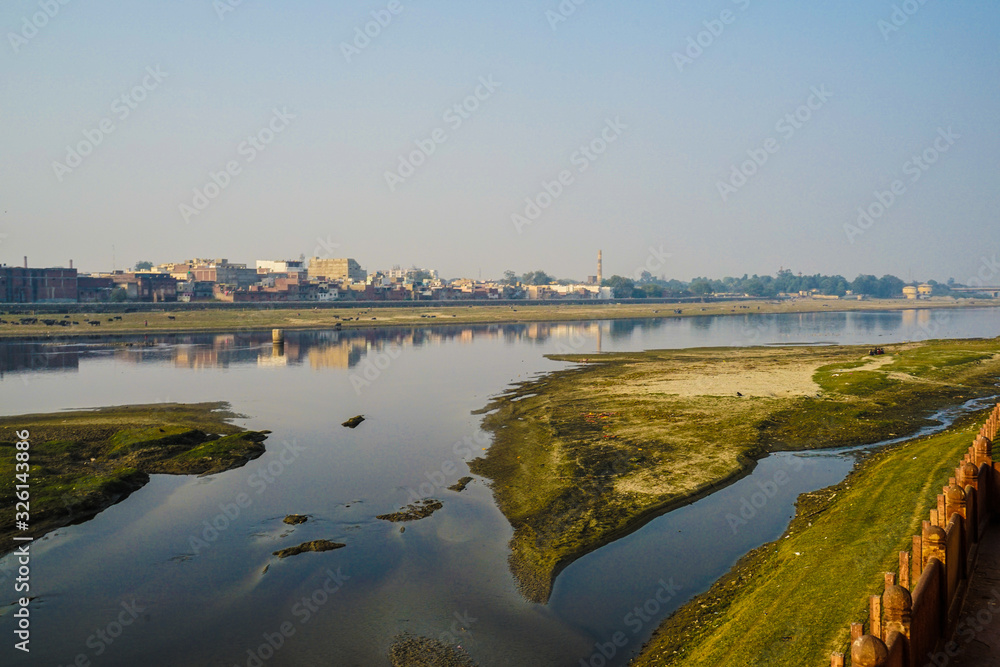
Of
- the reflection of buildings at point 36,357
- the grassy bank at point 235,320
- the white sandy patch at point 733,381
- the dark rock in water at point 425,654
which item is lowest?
the dark rock in water at point 425,654

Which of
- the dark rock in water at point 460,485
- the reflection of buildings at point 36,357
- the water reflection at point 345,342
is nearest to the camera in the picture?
the dark rock in water at point 460,485

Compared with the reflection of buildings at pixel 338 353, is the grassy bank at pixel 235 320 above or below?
above

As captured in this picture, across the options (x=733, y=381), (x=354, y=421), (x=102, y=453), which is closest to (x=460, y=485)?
(x=354, y=421)

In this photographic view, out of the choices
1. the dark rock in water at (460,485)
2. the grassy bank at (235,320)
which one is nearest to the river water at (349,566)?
the dark rock in water at (460,485)

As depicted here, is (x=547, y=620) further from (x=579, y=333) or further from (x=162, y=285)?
(x=162, y=285)

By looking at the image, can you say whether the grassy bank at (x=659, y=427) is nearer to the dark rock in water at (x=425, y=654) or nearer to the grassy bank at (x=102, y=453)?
the dark rock in water at (x=425, y=654)

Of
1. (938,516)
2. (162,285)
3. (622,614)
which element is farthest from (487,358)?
(162,285)

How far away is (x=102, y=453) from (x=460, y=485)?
1957 cm

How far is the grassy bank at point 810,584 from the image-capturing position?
13.5 metres

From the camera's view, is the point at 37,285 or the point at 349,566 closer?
the point at 349,566

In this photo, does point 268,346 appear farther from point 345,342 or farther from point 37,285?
point 37,285

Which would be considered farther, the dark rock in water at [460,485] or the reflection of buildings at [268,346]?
the reflection of buildings at [268,346]

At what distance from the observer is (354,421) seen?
44.2 meters

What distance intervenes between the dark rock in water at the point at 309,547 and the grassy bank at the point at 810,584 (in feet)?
37.6
